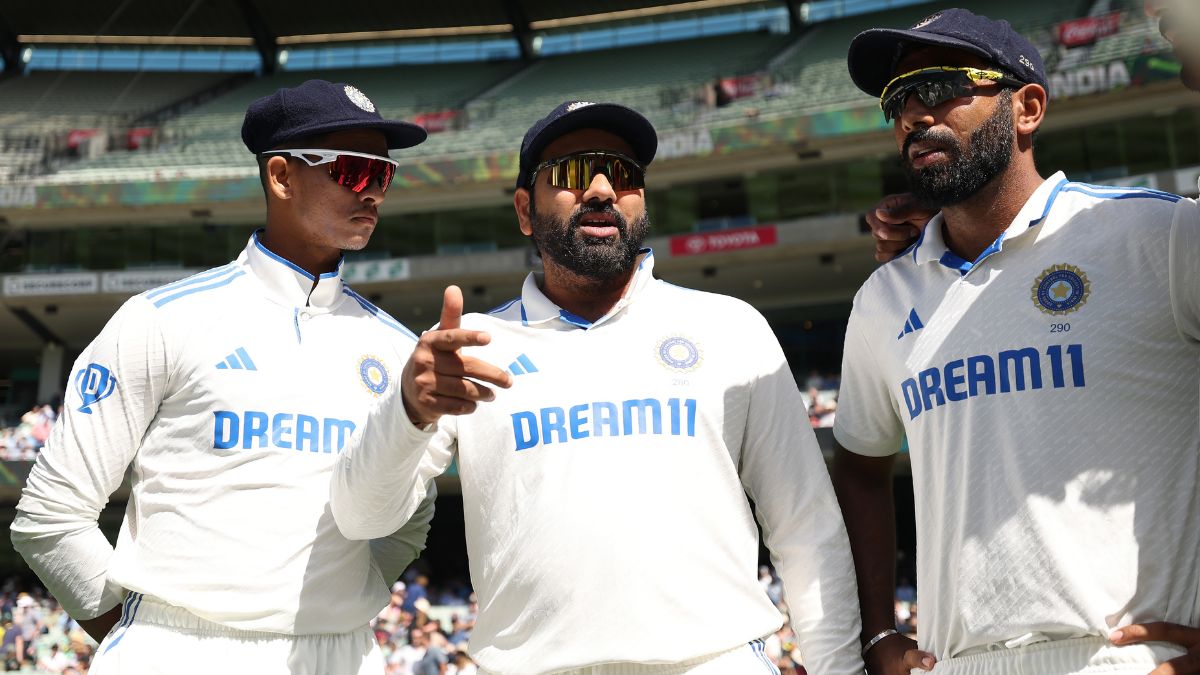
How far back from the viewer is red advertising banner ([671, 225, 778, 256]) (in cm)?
2570

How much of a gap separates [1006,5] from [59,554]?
32.6 metres

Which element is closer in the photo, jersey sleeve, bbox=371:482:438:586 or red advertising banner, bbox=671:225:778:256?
jersey sleeve, bbox=371:482:438:586

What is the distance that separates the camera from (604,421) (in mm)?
2992

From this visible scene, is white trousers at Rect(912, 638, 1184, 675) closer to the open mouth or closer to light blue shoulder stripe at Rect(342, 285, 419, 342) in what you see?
the open mouth

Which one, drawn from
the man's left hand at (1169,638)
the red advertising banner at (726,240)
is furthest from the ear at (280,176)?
the red advertising banner at (726,240)

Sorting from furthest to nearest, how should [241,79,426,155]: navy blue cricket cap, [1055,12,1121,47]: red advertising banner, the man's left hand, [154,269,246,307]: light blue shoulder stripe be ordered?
[1055,12,1121,47]: red advertising banner
[241,79,426,155]: navy blue cricket cap
[154,269,246,307]: light blue shoulder stripe
the man's left hand

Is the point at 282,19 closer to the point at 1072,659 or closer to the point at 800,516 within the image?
the point at 800,516

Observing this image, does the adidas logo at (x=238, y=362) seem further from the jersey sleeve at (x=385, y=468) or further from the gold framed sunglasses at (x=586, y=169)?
the gold framed sunglasses at (x=586, y=169)

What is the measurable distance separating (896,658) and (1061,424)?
0.73m

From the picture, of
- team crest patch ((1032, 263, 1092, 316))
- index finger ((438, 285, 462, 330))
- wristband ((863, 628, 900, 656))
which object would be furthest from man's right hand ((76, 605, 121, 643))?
team crest patch ((1032, 263, 1092, 316))

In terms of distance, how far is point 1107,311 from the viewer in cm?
266

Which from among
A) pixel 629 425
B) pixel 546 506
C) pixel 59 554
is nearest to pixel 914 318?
pixel 629 425

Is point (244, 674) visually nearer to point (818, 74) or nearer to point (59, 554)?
point (59, 554)

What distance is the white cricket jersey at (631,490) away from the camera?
9.28 feet
